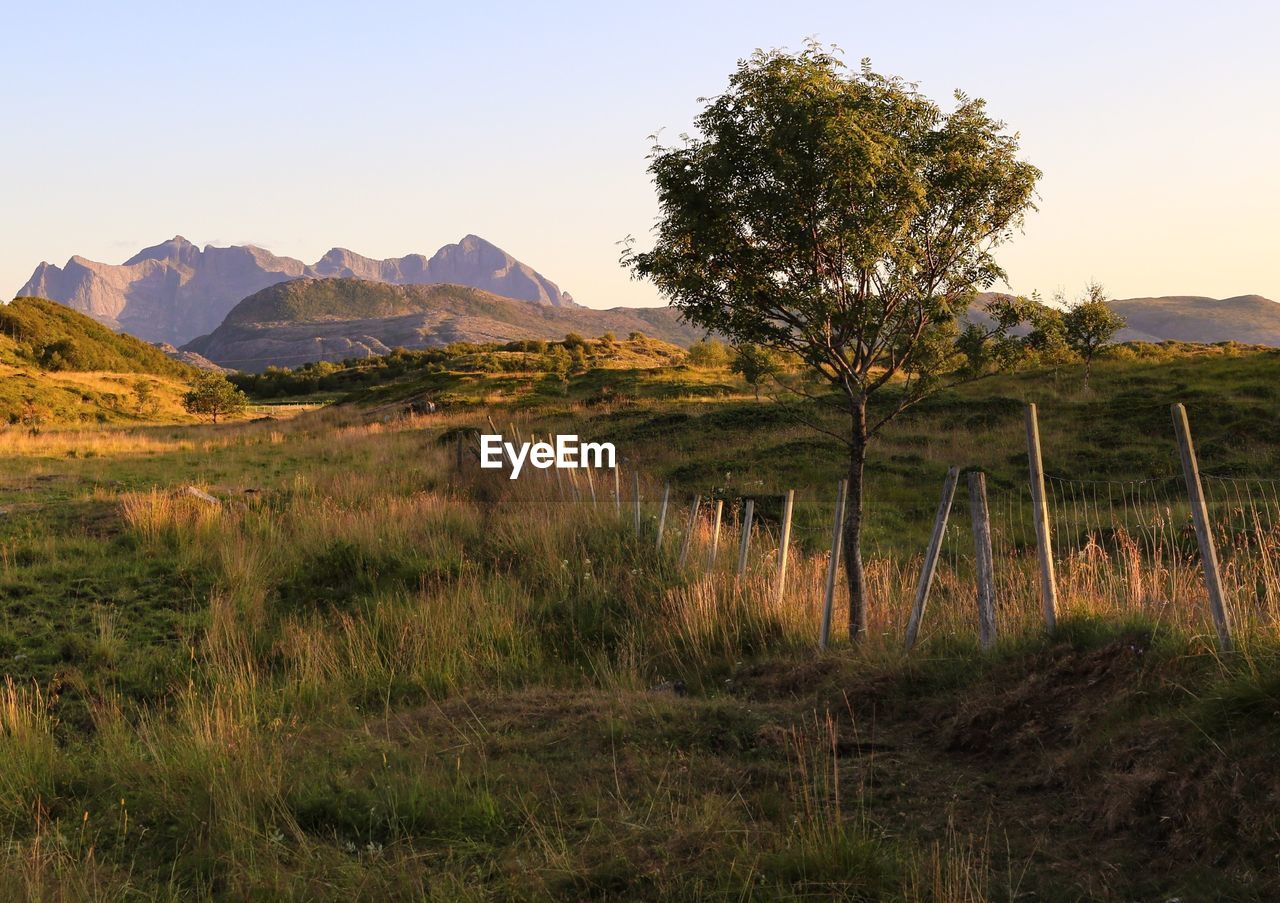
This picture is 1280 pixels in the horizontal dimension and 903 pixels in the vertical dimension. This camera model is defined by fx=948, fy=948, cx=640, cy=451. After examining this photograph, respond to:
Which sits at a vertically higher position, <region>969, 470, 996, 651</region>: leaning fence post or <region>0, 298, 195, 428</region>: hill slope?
<region>0, 298, 195, 428</region>: hill slope

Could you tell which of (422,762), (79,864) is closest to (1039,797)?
(422,762)

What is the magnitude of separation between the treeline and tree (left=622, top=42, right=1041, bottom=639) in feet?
165

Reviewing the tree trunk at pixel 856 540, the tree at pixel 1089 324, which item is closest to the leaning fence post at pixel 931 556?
the tree trunk at pixel 856 540

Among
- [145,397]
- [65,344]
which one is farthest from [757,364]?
[65,344]

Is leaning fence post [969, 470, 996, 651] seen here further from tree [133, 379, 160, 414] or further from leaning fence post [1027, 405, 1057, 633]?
tree [133, 379, 160, 414]

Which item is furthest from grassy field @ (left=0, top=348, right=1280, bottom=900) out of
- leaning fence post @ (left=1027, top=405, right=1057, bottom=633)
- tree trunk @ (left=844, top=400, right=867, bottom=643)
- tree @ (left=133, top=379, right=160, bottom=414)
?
tree @ (left=133, top=379, right=160, bottom=414)

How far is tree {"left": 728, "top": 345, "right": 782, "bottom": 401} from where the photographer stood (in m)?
11.1

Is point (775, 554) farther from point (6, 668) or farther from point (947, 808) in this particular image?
point (6, 668)

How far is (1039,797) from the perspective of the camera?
5.95 meters

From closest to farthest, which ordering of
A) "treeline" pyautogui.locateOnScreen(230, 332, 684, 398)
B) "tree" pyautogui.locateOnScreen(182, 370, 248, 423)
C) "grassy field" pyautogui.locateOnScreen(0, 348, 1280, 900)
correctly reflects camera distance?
"grassy field" pyautogui.locateOnScreen(0, 348, 1280, 900) → "tree" pyautogui.locateOnScreen(182, 370, 248, 423) → "treeline" pyautogui.locateOnScreen(230, 332, 684, 398)

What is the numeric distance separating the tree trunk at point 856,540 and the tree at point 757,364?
43.7 inches

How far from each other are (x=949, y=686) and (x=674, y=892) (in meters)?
4.08

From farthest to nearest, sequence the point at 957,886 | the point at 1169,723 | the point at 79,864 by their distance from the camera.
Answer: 1. the point at 1169,723
2. the point at 79,864
3. the point at 957,886

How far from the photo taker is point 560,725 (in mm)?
7535
